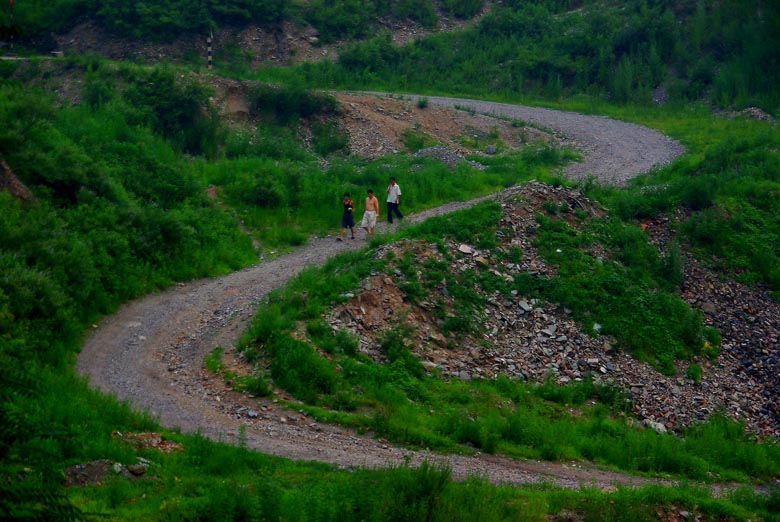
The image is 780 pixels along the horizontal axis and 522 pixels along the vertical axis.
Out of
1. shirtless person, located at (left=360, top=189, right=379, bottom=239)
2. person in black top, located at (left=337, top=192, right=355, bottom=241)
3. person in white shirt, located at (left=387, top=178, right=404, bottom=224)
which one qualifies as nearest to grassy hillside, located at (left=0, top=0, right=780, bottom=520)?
person in black top, located at (left=337, top=192, right=355, bottom=241)

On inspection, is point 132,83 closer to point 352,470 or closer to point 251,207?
point 251,207

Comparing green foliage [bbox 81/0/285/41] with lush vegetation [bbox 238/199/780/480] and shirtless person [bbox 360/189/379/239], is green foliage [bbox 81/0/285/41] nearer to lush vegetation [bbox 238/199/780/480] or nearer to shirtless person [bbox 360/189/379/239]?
shirtless person [bbox 360/189/379/239]

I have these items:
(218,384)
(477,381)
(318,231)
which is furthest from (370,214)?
(218,384)

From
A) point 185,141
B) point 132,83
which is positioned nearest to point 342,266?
point 185,141

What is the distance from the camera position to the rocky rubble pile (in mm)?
16578

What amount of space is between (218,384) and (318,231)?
8.88m

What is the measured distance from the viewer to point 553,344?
58.7ft

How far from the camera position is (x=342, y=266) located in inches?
713

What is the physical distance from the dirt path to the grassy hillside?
444 millimetres

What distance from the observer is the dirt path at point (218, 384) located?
12750 millimetres

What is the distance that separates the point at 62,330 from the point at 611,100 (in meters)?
28.6

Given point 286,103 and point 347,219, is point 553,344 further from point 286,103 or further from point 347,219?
point 286,103

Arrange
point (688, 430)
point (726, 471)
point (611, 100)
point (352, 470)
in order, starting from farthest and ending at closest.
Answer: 1. point (611, 100)
2. point (688, 430)
3. point (726, 471)
4. point (352, 470)

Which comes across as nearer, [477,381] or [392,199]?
[477,381]
